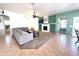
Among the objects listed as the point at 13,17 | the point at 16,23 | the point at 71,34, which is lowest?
the point at 71,34

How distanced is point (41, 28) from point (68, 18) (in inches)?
213

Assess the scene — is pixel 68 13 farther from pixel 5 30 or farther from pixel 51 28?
pixel 5 30

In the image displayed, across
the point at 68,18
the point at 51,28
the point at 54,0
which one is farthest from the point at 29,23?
the point at 54,0

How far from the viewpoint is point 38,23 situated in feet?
44.8

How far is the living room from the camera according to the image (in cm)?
588

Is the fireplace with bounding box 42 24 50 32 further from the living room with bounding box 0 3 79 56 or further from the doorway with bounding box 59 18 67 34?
the doorway with bounding box 59 18 67 34

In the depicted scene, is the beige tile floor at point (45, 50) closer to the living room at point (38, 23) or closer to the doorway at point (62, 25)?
the living room at point (38, 23)

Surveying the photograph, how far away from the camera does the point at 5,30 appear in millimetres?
10695

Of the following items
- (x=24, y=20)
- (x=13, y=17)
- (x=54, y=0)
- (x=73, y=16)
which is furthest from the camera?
(x=24, y=20)

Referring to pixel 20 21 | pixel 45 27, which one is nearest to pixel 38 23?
pixel 45 27

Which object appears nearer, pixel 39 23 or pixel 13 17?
pixel 13 17

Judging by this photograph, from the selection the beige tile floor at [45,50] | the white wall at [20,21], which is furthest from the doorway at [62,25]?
the beige tile floor at [45,50]

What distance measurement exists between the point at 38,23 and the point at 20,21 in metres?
3.47

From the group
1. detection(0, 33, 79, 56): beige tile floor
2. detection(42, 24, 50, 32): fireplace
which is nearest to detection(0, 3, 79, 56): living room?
detection(42, 24, 50, 32): fireplace
